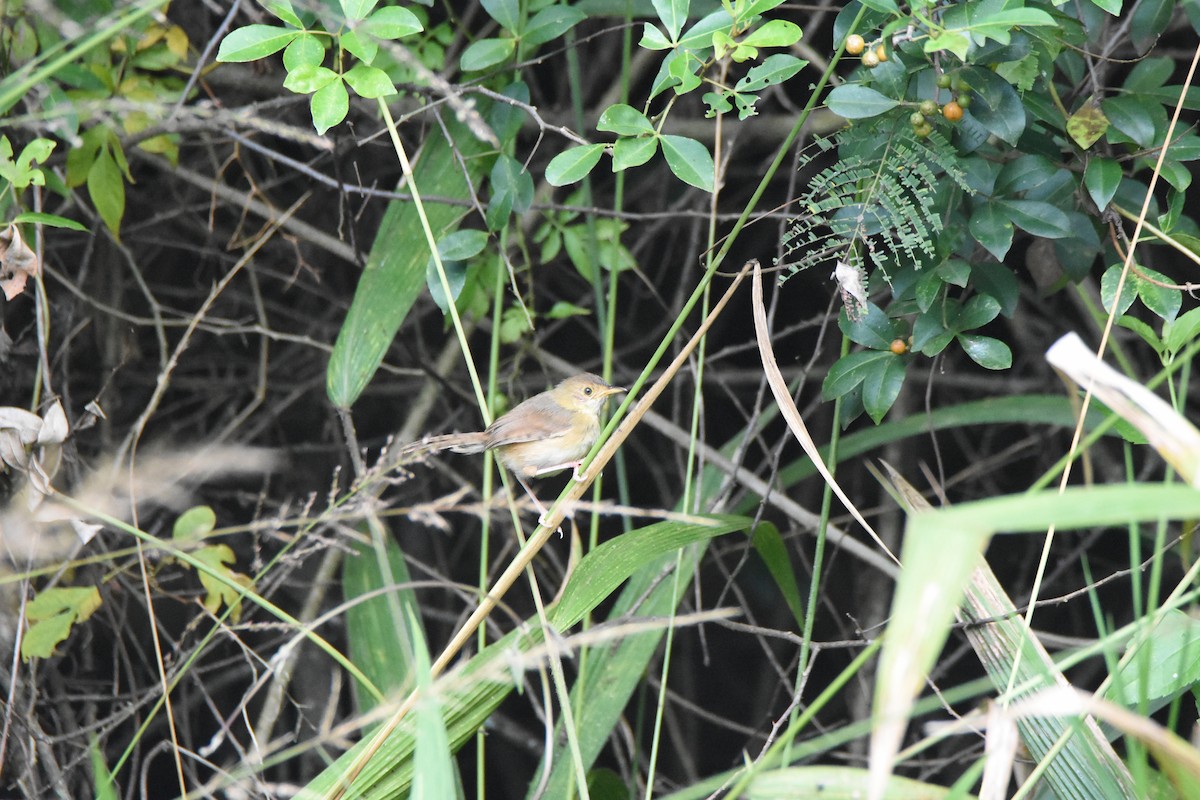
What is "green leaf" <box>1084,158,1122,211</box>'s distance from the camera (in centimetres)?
193

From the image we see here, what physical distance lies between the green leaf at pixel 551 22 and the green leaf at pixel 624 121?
0.46 metres

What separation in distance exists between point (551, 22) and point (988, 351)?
3.62 ft

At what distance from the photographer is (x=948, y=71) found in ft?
6.20

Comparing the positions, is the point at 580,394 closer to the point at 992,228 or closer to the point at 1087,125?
the point at 992,228

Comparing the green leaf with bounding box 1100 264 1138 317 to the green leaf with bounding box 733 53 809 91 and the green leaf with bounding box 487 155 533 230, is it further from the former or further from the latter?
the green leaf with bounding box 487 155 533 230

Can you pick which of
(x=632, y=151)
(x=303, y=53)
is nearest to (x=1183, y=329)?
(x=632, y=151)

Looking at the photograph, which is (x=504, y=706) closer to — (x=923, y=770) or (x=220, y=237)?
(x=923, y=770)

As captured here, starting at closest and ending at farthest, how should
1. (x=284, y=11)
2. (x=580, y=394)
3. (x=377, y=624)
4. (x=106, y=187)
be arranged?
(x=284, y=11), (x=106, y=187), (x=377, y=624), (x=580, y=394)

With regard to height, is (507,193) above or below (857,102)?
below

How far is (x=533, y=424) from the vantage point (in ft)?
9.49

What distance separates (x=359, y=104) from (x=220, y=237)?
875mm

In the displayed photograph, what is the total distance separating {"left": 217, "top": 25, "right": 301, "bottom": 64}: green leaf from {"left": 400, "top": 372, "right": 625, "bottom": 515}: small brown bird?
111 cm

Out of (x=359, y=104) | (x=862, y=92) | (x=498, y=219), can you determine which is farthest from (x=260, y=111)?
(x=862, y=92)

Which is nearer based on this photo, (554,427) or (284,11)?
(284,11)
